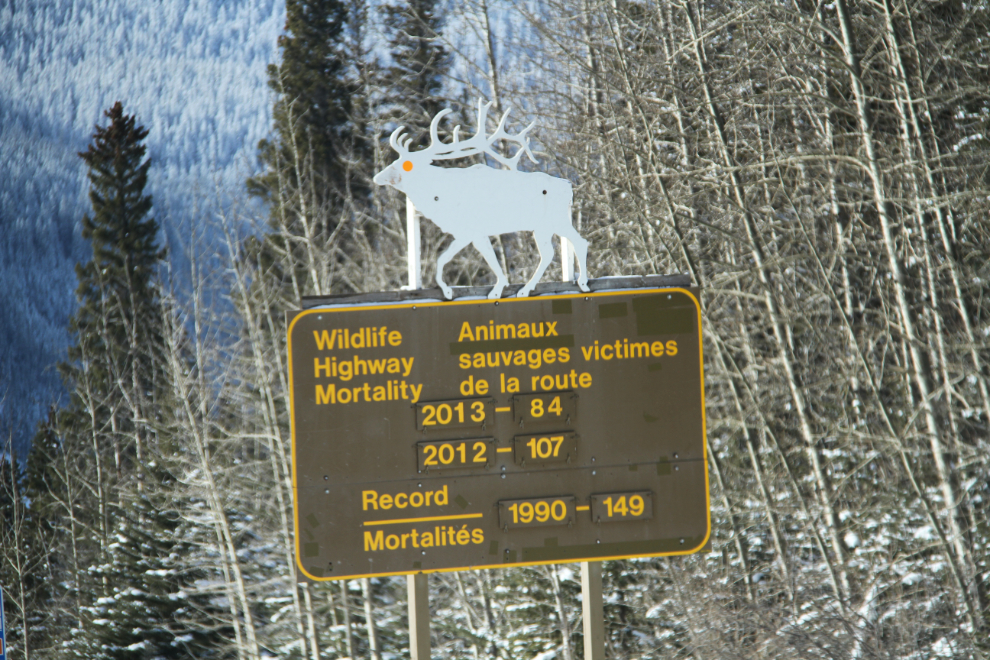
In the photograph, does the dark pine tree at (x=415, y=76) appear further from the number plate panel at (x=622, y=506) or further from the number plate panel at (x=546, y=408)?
the number plate panel at (x=622, y=506)

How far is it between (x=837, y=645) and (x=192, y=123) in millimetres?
59942

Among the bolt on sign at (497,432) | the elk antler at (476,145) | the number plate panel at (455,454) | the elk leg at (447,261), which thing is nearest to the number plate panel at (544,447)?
the bolt on sign at (497,432)

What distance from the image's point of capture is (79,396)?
34.0 meters

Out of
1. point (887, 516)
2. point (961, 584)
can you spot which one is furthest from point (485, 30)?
point (961, 584)

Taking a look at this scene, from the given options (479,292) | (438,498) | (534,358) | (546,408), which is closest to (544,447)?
(546,408)

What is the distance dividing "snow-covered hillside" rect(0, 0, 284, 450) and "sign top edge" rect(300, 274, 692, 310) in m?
54.7

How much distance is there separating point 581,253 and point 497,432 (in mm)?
1090

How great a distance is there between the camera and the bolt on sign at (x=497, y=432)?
5.19 m

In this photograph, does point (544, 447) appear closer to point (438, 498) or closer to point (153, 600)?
point (438, 498)

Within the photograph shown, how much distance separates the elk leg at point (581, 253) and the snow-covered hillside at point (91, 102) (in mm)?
54884

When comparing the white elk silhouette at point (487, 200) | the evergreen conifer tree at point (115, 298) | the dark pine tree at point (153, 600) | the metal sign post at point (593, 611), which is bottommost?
the dark pine tree at point (153, 600)

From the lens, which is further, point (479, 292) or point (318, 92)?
point (318, 92)

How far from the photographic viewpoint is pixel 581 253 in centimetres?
546

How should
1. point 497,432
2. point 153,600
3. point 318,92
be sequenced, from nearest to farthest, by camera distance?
point 497,432, point 153,600, point 318,92
